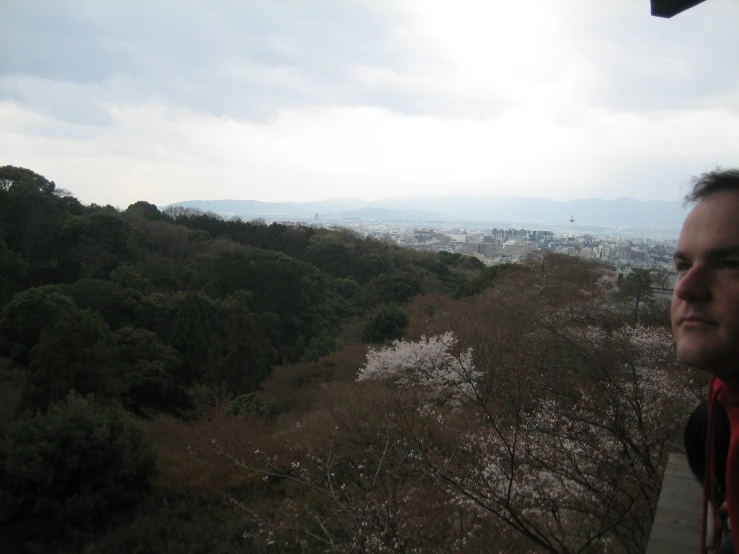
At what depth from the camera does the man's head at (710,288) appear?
0.76 m

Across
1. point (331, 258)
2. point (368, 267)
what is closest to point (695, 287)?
point (368, 267)

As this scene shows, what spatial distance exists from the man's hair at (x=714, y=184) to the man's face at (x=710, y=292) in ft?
0.09

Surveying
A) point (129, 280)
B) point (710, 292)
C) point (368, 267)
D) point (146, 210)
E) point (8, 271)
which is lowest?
point (368, 267)

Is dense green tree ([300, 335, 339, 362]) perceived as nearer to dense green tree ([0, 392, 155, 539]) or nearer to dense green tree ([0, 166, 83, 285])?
dense green tree ([0, 392, 155, 539])

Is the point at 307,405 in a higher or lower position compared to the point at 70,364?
lower

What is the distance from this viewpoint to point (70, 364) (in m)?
11.3

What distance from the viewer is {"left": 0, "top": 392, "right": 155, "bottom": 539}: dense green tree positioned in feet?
25.9

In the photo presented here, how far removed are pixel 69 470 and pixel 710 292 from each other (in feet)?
31.8

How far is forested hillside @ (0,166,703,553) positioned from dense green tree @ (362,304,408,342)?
0.08 metres

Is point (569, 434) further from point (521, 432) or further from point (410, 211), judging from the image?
point (410, 211)

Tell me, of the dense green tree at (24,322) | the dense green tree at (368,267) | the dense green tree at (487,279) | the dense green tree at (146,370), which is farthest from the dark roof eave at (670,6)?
the dense green tree at (368,267)

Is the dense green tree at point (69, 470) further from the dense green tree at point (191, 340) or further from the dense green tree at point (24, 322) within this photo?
the dense green tree at point (191, 340)

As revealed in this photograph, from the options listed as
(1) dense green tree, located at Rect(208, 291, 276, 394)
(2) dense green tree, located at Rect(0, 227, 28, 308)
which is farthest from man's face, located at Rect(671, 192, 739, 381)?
(2) dense green tree, located at Rect(0, 227, 28, 308)

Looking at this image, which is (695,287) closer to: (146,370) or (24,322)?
(146,370)
